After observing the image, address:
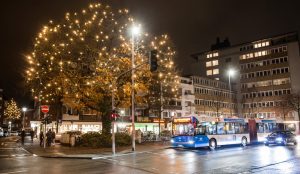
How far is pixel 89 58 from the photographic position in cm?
2959

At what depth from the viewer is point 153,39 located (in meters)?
32.6

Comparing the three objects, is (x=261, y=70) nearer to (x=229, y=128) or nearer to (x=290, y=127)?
(x=290, y=127)

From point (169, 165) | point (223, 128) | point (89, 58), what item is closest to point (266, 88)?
point (223, 128)

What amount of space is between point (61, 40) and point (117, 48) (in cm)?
524

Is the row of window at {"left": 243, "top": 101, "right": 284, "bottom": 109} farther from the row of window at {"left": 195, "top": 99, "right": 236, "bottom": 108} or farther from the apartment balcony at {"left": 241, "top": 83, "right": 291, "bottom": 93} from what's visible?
the row of window at {"left": 195, "top": 99, "right": 236, "bottom": 108}

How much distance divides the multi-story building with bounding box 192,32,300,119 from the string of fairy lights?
59128 millimetres

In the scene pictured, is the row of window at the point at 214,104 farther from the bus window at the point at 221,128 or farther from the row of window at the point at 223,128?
the bus window at the point at 221,128

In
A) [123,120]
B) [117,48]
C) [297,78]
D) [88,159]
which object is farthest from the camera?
[297,78]

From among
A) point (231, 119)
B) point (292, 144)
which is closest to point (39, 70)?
point (231, 119)

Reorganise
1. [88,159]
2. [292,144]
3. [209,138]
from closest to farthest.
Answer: [88,159] < [209,138] < [292,144]

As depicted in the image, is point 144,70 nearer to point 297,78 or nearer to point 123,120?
point 123,120

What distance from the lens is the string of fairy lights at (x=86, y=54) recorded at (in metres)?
29.0

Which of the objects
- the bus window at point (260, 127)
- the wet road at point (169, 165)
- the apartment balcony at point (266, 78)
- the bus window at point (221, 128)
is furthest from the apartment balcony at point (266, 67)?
the wet road at point (169, 165)

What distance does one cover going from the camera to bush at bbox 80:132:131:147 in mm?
32031
